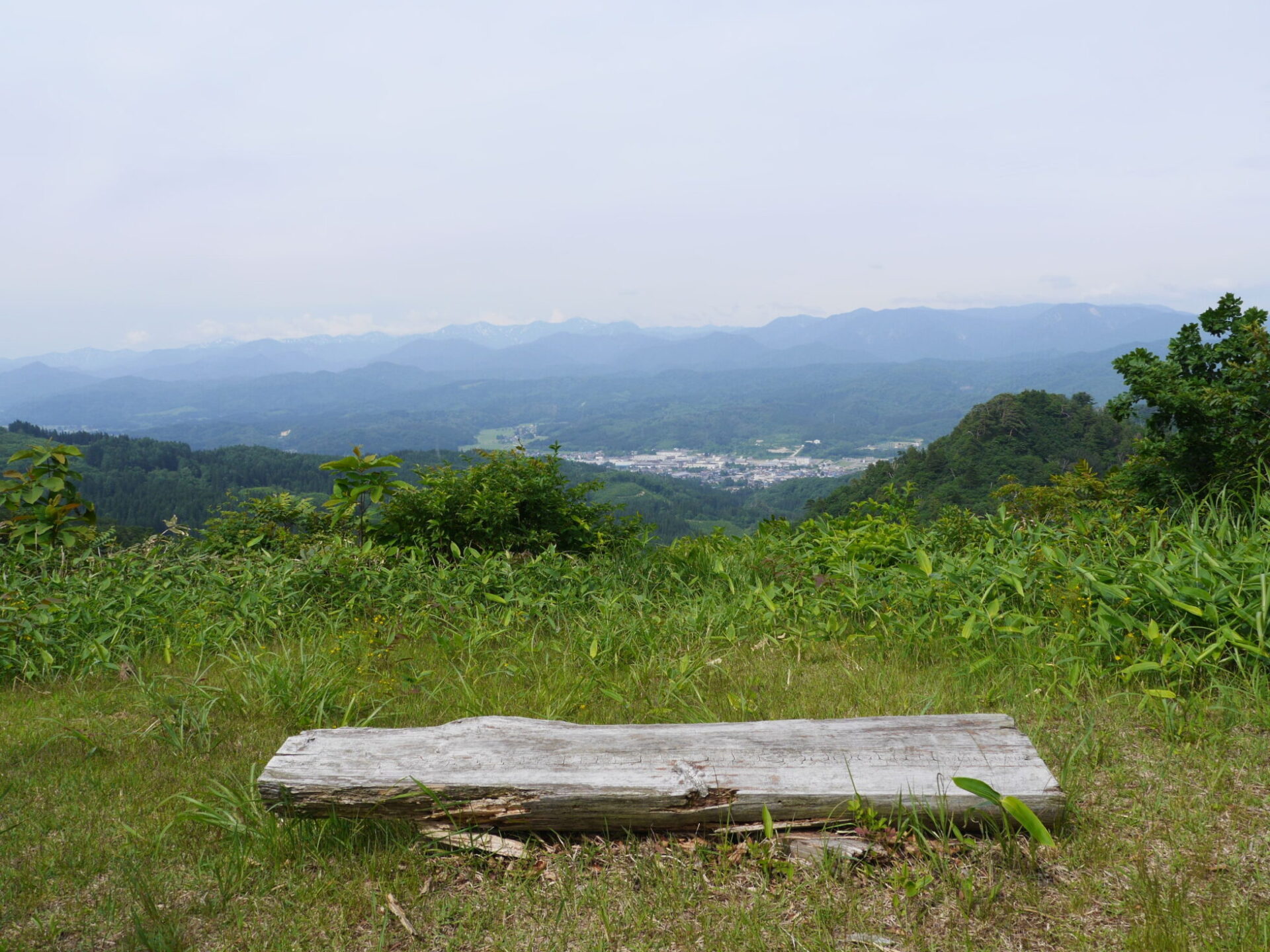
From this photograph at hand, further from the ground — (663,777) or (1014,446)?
(663,777)

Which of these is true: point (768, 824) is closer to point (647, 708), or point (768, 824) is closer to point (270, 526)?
point (647, 708)

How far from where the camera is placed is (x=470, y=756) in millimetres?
2467

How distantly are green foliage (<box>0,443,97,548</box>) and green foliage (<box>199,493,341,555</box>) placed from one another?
110cm

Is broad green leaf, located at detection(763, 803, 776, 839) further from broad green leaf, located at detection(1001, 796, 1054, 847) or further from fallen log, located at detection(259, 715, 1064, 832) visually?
broad green leaf, located at detection(1001, 796, 1054, 847)

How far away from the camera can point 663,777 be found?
7.67 feet

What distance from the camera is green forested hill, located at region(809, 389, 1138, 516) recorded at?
44.1m

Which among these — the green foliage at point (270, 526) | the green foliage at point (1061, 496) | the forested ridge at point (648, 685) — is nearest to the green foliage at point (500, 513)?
the forested ridge at point (648, 685)

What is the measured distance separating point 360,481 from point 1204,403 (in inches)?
289

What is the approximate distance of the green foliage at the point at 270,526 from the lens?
7.09 meters

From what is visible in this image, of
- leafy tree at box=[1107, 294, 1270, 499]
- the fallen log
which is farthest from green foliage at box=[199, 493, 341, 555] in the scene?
leafy tree at box=[1107, 294, 1270, 499]

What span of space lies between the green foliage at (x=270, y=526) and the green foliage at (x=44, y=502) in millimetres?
1100

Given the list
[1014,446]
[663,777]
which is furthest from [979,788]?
[1014,446]

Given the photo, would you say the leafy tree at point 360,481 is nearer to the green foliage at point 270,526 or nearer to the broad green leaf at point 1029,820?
the green foliage at point 270,526

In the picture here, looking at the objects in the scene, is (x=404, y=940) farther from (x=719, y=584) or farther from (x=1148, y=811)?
(x=719, y=584)
